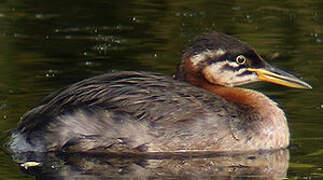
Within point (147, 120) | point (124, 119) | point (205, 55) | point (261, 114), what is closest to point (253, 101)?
point (261, 114)

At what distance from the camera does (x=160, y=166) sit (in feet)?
36.4

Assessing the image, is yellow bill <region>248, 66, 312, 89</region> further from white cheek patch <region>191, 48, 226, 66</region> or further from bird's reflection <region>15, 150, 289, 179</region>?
bird's reflection <region>15, 150, 289, 179</region>

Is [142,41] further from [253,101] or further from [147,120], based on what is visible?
[147,120]

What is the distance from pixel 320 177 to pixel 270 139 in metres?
1.46

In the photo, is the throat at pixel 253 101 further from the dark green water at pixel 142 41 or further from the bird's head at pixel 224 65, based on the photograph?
the dark green water at pixel 142 41

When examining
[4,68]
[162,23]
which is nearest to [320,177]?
[4,68]

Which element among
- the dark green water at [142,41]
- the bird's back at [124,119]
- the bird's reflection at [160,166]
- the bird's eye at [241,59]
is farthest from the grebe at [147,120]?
the dark green water at [142,41]

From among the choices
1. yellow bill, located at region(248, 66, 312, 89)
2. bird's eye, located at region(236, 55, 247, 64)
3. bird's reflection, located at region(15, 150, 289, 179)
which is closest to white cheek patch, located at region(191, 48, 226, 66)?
bird's eye, located at region(236, 55, 247, 64)

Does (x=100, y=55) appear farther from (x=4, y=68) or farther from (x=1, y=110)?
(x=1, y=110)

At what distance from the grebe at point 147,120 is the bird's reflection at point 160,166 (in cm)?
11

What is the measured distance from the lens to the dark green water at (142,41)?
1321 cm

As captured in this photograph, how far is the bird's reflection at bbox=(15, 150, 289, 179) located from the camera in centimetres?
1070

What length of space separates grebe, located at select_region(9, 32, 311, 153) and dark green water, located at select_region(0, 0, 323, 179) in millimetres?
391

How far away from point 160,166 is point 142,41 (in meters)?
6.38
